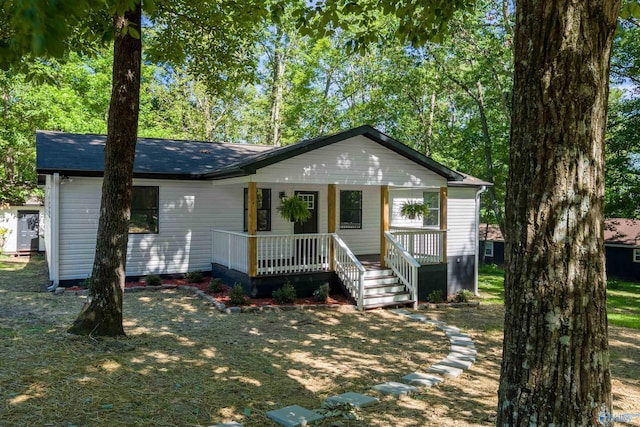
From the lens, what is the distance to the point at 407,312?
1028 cm

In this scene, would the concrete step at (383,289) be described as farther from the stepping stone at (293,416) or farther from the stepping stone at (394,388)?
the stepping stone at (293,416)

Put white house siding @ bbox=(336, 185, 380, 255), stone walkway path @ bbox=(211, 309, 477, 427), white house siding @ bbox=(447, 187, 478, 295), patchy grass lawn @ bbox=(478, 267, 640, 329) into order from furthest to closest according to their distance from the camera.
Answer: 1. white house siding @ bbox=(447, 187, 478, 295)
2. white house siding @ bbox=(336, 185, 380, 255)
3. patchy grass lawn @ bbox=(478, 267, 640, 329)
4. stone walkway path @ bbox=(211, 309, 477, 427)

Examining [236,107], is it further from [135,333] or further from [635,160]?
[135,333]

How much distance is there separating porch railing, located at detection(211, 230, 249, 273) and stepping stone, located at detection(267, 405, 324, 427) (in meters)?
6.41

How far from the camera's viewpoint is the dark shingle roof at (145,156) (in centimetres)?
1110

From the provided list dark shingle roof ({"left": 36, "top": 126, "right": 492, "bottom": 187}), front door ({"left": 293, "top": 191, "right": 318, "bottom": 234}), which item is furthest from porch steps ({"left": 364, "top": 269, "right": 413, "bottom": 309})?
dark shingle roof ({"left": 36, "top": 126, "right": 492, "bottom": 187})

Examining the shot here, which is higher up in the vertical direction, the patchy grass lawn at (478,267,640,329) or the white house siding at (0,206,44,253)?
the white house siding at (0,206,44,253)

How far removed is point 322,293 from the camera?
34.5 feet

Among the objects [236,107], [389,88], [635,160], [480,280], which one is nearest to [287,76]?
[236,107]

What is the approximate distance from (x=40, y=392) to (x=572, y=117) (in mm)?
5142

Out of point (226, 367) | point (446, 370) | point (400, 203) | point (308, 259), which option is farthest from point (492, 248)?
point (226, 367)

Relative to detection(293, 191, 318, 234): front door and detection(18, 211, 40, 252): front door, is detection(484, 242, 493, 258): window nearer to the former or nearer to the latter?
detection(293, 191, 318, 234): front door

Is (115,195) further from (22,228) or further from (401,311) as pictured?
(22,228)

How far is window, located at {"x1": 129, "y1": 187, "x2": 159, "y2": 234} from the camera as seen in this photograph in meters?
12.3
